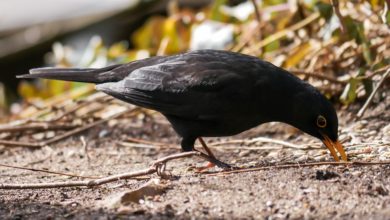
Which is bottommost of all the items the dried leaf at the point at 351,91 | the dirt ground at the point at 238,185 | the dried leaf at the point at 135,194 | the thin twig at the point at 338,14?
the dirt ground at the point at 238,185

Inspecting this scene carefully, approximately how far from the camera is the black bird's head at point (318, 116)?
183 inches

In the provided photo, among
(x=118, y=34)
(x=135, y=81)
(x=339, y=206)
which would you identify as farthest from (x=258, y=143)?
(x=118, y=34)

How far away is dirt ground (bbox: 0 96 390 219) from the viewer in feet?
12.0

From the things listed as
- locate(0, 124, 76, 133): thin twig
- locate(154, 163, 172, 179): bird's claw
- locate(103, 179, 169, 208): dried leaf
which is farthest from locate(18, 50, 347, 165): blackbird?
locate(0, 124, 76, 133): thin twig

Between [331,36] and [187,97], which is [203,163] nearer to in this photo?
[187,97]

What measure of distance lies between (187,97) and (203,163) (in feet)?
1.57

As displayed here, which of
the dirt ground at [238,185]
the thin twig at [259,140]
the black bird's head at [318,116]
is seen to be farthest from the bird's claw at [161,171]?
the thin twig at [259,140]

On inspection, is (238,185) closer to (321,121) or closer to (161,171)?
(161,171)

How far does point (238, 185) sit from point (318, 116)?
86cm

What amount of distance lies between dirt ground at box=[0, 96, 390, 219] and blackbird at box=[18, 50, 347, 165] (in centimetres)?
23

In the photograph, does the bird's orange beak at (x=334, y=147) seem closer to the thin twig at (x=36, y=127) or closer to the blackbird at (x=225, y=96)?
the blackbird at (x=225, y=96)

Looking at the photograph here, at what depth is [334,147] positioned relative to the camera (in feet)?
15.6

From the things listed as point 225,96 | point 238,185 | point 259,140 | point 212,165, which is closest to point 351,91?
point 259,140

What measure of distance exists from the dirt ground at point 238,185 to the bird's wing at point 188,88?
1.18ft
